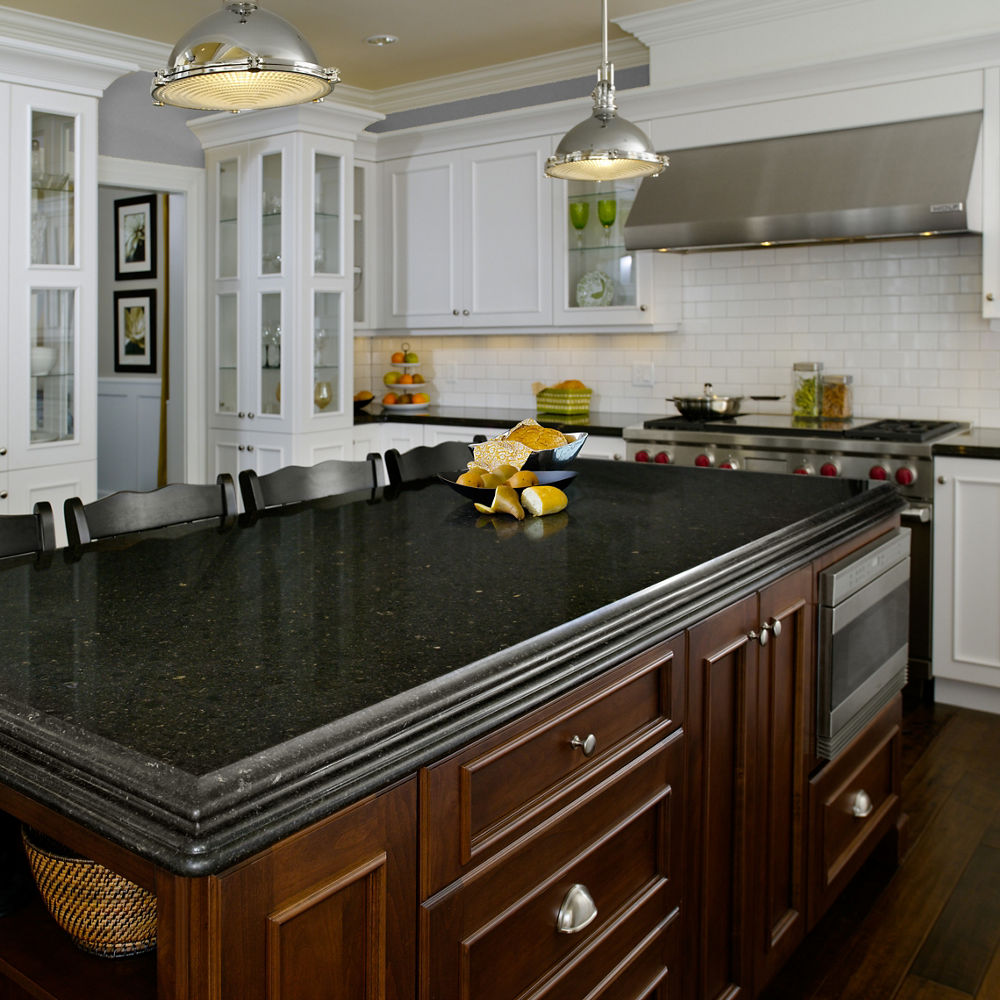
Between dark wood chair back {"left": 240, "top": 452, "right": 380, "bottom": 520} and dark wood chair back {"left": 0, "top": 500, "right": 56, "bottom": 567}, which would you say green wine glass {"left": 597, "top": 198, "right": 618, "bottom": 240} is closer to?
dark wood chair back {"left": 240, "top": 452, "right": 380, "bottom": 520}

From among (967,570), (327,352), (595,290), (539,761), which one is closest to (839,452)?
(967,570)

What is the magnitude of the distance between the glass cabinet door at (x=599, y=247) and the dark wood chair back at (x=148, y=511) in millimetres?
2900

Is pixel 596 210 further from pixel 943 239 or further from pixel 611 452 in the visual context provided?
pixel 943 239

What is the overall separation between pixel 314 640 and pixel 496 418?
395cm

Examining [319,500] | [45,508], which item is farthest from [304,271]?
[45,508]

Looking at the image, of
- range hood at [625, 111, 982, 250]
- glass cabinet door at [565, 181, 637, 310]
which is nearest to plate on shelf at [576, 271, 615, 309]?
glass cabinet door at [565, 181, 637, 310]

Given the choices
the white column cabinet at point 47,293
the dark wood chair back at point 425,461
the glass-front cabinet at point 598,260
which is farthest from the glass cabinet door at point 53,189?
the glass-front cabinet at point 598,260

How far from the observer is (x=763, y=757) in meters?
2.00

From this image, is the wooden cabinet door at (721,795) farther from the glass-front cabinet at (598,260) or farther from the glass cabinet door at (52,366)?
the glass cabinet door at (52,366)

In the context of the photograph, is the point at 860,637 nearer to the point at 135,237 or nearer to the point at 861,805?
the point at 861,805

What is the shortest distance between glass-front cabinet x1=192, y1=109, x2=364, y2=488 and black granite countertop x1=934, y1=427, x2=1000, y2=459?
115 inches

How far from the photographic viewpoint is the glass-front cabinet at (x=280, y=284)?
5117 millimetres

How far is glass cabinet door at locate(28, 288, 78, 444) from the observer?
4.33m

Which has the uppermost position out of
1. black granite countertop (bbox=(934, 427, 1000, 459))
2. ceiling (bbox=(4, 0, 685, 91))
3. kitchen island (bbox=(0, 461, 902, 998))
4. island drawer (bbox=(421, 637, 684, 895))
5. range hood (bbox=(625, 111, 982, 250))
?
ceiling (bbox=(4, 0, 685, 91))
